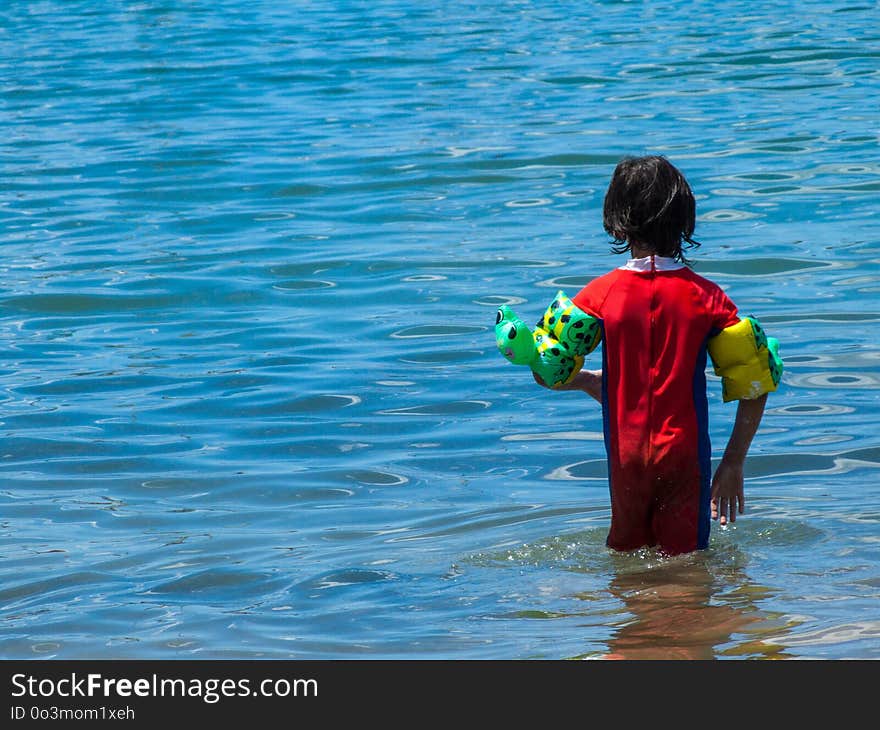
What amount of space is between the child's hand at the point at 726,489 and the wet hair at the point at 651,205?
27.3 inches

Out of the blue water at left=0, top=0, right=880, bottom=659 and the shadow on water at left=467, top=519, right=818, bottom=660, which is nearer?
the shadow on water at left=467, top=519, right=818, bottom=660

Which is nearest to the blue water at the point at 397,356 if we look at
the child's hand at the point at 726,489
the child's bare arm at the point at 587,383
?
the child's hand at the point at 726,489

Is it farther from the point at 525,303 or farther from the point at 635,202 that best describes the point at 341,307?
the point at 635,202

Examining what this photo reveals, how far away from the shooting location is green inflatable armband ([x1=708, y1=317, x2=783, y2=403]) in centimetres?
466

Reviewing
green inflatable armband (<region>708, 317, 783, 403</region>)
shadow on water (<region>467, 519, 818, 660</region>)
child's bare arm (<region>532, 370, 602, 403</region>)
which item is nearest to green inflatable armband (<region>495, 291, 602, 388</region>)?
child's bare arm (<region>532, 370, 602, 403</region>)

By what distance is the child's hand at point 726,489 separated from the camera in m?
4.85

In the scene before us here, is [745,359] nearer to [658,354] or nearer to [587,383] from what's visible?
[658,354]

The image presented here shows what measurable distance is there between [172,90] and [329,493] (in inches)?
521

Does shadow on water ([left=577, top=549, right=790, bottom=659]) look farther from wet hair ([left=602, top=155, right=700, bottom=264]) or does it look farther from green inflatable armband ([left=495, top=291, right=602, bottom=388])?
wet hair ([left=602, top=155, right=700, bottom=264])

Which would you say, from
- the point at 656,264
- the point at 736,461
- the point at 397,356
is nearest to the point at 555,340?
the point at 656,264

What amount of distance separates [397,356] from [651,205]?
4079mm

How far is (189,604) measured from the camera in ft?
17.4

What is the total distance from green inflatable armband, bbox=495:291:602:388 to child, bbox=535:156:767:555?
5 cm
